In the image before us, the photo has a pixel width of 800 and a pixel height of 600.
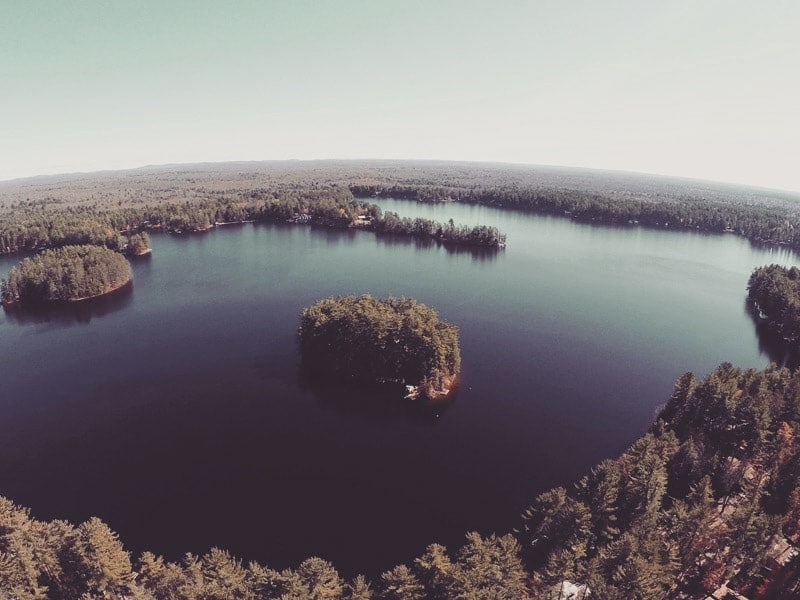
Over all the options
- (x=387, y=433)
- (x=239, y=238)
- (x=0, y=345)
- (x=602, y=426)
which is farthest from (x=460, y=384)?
(x=239, y=238)

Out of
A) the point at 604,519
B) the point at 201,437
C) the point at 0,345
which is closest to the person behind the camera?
the point at 604,519

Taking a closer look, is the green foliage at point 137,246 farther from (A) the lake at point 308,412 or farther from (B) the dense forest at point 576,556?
(B) the dense forest at point 576,556

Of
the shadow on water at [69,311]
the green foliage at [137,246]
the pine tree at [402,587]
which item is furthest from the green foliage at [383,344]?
the green foliage at [137,246]

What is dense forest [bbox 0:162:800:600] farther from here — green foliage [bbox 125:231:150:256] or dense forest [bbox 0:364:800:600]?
green foliage [bbox 125:231:150:256]

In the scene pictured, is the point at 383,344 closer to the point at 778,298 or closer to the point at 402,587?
the point at 402,587

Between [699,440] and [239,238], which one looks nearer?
Result: [699,440]

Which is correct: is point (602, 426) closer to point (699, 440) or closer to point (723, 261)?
point (699, 440)

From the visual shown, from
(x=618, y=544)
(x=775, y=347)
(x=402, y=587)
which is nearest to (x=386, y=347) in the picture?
(x=402, y=587)
